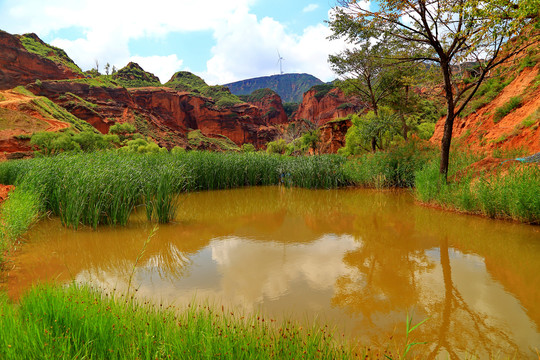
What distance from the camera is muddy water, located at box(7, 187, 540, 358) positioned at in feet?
10.3

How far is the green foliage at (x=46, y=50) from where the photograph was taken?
69688 millimetres

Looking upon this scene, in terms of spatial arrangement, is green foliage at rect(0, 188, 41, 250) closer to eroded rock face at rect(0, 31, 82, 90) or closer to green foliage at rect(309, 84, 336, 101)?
eroded rock face at rect(0, 31, 82, 90)

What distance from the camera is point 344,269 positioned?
15.7ft

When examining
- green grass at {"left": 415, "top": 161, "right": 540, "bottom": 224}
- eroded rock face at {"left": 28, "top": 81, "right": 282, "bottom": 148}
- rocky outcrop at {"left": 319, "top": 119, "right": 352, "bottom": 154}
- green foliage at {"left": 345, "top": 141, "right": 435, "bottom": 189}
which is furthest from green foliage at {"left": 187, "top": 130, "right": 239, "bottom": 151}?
green grass at {"left": 415, "top": 161, "right": 540, "bottom": 224}

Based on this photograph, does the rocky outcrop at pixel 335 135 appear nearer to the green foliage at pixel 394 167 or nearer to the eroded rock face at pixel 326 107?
the green foliage at pixel 394 167

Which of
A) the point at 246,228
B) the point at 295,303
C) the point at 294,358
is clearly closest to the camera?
the point at 294,358

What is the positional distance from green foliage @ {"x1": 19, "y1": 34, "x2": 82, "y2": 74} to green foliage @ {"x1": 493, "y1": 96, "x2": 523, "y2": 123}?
3323 inches

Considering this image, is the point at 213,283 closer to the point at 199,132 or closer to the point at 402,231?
the point at 402,231

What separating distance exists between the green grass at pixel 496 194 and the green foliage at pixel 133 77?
93.9m

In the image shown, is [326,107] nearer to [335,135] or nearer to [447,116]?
[335,135]

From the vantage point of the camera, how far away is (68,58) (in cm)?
7931

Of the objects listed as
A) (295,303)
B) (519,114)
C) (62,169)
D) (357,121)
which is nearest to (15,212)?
(62,169)

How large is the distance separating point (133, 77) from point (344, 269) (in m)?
102

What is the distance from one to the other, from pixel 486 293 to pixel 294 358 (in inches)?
125
